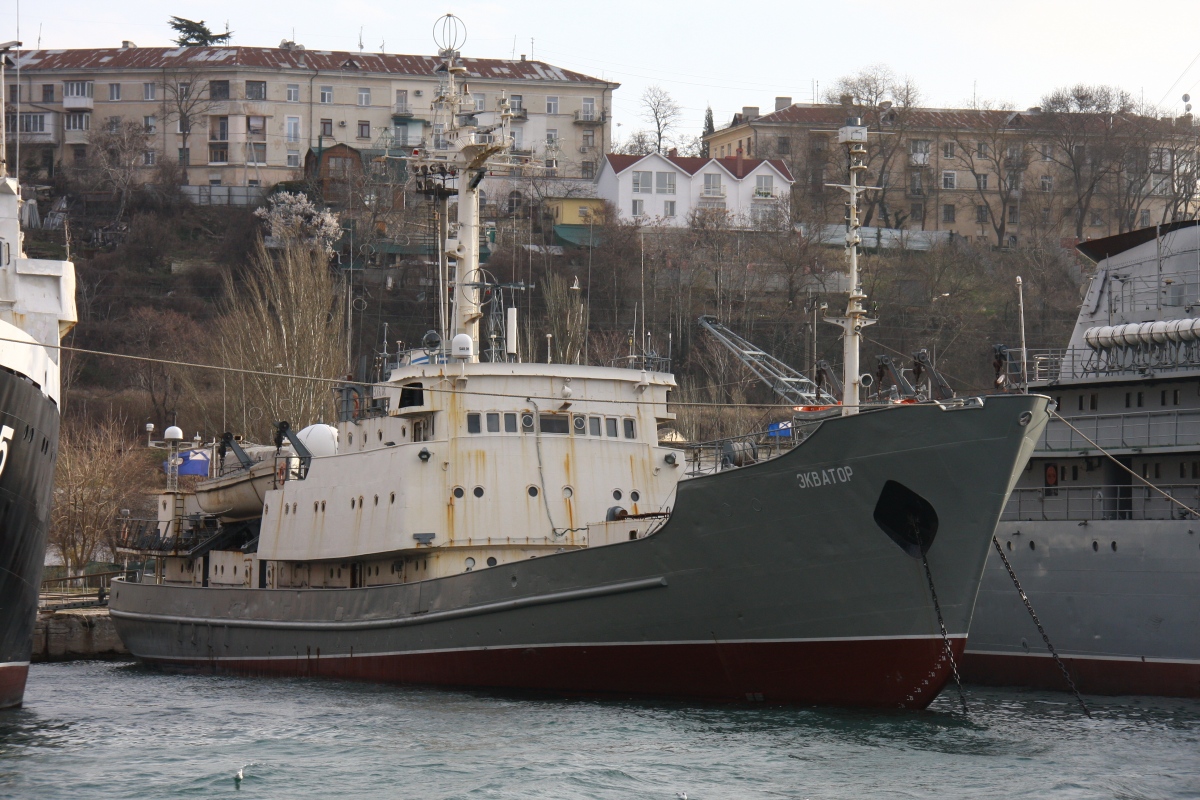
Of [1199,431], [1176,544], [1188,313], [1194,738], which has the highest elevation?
[1188,313]

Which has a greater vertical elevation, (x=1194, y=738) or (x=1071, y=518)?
(x=1071, y=518)

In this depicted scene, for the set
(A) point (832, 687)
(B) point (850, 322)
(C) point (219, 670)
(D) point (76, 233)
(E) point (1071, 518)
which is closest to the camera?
(A) point (832, 687)

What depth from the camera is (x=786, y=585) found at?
61.8 ft

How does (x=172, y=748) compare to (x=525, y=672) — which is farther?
(x=525, y=672)

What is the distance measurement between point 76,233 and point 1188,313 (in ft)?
196

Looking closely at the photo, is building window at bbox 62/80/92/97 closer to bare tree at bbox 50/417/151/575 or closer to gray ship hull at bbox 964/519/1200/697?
bare tree at bbox 50/417/151/575

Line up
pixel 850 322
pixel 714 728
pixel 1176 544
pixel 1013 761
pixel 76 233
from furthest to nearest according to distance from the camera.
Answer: pixel 76 233
pixel 1176 544
pixel 850 322
pixel 714 728
pixel 1013 761

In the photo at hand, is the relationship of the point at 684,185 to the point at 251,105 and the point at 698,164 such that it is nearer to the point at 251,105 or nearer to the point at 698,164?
the point at 698,164

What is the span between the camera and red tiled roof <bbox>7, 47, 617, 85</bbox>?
84.2 metres

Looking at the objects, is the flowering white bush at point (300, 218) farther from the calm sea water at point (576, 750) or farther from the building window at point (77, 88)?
the calm sea water at point (576, 750)

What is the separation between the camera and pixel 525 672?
2083cm

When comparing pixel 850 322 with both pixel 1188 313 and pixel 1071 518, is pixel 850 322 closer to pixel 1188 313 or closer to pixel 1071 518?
pixel 1071 518

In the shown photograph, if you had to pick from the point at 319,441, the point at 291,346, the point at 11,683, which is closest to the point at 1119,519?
the point at 319,441

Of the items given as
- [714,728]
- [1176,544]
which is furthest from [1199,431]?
[714,728]
